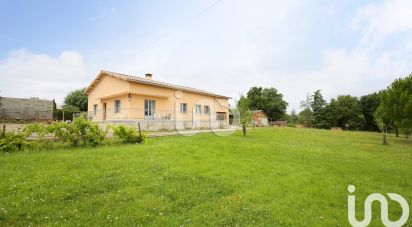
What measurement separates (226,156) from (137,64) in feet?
41.4

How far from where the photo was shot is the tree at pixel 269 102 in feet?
213

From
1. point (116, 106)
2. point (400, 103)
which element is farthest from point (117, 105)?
point (400, 103)

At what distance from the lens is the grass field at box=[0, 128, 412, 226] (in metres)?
4.00

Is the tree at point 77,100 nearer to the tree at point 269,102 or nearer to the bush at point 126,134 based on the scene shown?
the bush at point 126,134

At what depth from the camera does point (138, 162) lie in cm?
747

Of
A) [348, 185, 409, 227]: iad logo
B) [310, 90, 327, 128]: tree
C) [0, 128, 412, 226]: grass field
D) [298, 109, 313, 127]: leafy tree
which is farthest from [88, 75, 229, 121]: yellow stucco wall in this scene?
[298, 109, 313, 127]: leafy tree

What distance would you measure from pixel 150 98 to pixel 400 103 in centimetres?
2582

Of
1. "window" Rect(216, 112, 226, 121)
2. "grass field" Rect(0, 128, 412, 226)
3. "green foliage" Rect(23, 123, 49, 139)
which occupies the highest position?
"window" Rect(216, 112, 226, 121)

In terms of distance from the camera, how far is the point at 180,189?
5305mm

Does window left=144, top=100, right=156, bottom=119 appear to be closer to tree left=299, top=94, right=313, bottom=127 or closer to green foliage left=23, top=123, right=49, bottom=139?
green foliage left=23, top=123, right=49, bottom=139

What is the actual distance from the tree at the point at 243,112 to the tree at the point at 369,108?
4718 cm

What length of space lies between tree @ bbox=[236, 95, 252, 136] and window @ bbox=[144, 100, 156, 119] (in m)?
8.61

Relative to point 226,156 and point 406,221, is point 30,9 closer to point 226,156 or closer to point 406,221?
point 226,156

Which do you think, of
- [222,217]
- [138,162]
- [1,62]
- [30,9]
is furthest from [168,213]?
[1,62]
